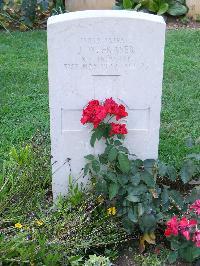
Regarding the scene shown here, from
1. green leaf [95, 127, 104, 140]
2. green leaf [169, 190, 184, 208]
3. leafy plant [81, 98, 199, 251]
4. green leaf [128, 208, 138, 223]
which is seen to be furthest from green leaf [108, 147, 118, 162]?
green leaf [169, 190, 184, 208]

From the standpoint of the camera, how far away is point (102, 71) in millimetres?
3451

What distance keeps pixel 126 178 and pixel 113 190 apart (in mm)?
119

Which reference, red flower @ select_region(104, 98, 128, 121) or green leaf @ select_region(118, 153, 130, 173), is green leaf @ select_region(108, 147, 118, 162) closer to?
green leaf @ select_region(118, 153, 130, 173)

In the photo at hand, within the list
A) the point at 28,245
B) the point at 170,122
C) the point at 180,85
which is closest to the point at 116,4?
the point at 180,85

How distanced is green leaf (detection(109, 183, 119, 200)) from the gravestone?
35cm

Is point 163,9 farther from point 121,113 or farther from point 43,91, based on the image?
point 121,113

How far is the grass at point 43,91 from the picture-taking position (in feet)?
16.3

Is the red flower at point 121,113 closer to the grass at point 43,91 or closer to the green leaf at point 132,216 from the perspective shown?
the green leaf at point 132,216

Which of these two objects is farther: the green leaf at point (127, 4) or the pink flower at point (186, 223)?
the green leaf at point (127, 4)

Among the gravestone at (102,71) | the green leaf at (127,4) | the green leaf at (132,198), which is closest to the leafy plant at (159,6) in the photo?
the green leaf at (127,4)

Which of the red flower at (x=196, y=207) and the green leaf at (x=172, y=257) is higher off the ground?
the red flower at (x=196, y=207)

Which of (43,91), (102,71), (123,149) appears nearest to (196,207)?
(123,149)

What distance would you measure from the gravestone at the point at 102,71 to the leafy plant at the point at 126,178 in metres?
0.13

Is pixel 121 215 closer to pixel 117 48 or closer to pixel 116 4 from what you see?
pixel 117 48
